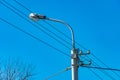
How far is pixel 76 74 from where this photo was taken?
21969mm

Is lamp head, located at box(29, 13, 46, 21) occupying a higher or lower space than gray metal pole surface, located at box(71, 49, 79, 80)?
higher

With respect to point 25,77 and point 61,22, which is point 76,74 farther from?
point 25,77

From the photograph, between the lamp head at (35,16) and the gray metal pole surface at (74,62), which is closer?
the lamp head at (35,16)

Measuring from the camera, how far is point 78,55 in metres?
22.4

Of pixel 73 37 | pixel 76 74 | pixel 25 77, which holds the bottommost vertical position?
pixel 76 74

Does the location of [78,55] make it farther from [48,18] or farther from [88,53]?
[48,18]

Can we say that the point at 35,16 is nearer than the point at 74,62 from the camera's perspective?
Yes

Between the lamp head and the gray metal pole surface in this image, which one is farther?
the gray metal pole surface

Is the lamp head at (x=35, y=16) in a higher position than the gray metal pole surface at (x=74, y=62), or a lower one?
higher

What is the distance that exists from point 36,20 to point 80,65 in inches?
115

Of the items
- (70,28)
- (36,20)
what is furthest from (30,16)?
(70,28)

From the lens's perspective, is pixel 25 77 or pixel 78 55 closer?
pixel 78 55

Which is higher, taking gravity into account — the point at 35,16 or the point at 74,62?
the point at 35,16

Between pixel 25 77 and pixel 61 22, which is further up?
pixel 25 77
